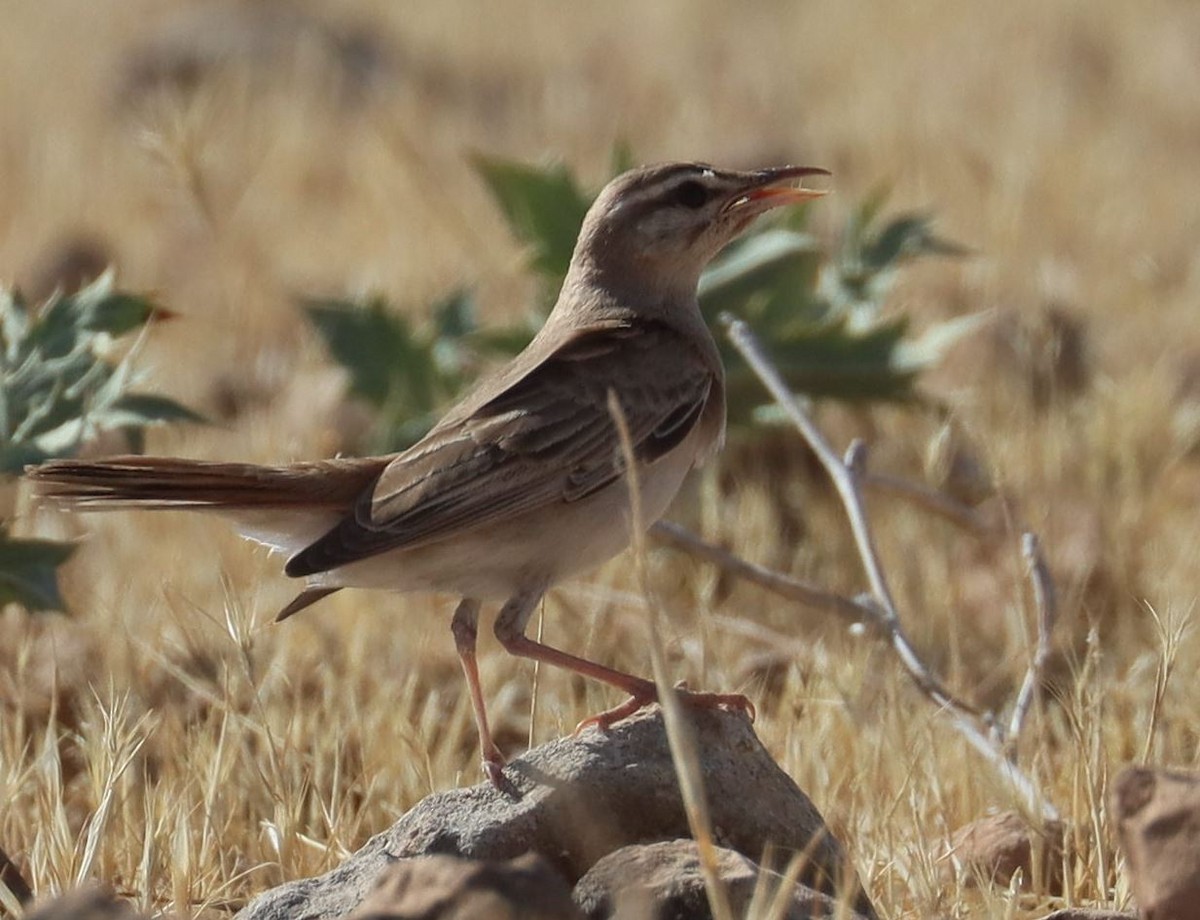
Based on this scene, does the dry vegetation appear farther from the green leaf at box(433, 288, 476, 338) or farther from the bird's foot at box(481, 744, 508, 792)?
the green leaf at box(433, 288, 476, 338)

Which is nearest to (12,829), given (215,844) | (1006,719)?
(215,844)

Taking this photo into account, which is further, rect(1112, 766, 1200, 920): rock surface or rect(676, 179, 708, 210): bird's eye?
rect(676, 179, 708, 210): bird's eye

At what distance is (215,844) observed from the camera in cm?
424

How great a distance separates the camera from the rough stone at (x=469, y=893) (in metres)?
2.81

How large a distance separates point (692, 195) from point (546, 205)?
1.71 metres

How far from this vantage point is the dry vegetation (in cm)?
454

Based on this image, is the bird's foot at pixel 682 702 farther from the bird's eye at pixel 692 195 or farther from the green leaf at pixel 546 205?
the green leaf at pixel 546 205

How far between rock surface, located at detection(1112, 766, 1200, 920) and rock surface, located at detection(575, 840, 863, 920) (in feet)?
1.68

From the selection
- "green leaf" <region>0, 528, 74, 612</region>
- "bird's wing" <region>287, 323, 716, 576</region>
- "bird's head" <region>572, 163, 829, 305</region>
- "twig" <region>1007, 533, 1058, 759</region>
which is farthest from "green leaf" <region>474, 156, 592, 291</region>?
"green leaf" <region>0, 528, 74, 612</region>

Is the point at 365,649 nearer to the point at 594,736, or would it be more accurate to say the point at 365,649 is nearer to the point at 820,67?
the point at 594,736

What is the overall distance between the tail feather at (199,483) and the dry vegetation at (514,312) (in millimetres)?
234

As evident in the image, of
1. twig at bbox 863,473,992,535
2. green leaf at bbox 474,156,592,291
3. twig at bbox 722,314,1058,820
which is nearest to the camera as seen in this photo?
twig at bbox 722,314,1058,820

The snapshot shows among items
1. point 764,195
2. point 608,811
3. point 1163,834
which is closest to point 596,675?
point 608,811

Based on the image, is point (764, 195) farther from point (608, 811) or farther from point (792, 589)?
point (608, 811)
